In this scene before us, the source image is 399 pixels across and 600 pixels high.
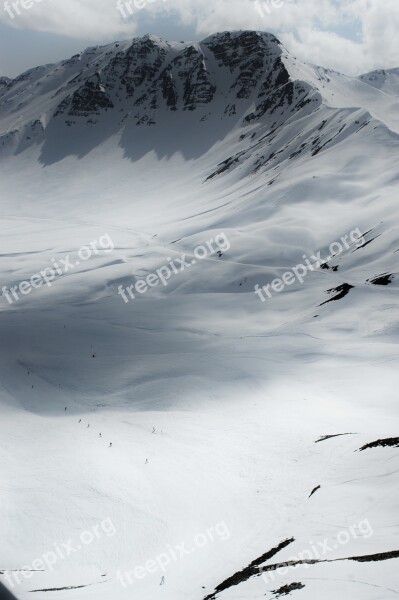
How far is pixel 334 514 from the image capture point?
10.3 metres

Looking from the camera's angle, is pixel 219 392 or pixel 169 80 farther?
pixel 169 80

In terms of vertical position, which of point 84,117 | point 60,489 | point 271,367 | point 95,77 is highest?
point 95,77

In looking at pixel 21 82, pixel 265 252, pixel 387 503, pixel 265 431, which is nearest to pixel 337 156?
pixel 265 252

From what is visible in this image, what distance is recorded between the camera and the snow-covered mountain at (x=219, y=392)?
9875 mm

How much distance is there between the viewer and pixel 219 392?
63.9 ft

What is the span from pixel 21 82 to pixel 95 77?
57.3 meters

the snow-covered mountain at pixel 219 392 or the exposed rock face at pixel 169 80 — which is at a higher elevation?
the exposed rock face at pixel 169 80

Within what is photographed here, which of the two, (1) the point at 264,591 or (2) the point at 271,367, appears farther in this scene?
(2) the point at 271,367

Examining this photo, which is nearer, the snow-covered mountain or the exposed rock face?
the snow-covered mountain

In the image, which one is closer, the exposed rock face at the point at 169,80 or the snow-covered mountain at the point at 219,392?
the snow-covered mountain at the point at 219,392

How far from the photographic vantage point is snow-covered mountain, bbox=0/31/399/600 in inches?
389

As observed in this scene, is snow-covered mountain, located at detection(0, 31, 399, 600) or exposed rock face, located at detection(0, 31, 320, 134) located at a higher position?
exposed rock face, located at detection(0, 31, 320, 134)

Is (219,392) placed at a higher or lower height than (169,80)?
lower

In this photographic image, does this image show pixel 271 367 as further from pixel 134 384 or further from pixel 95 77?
pixel 95 77
